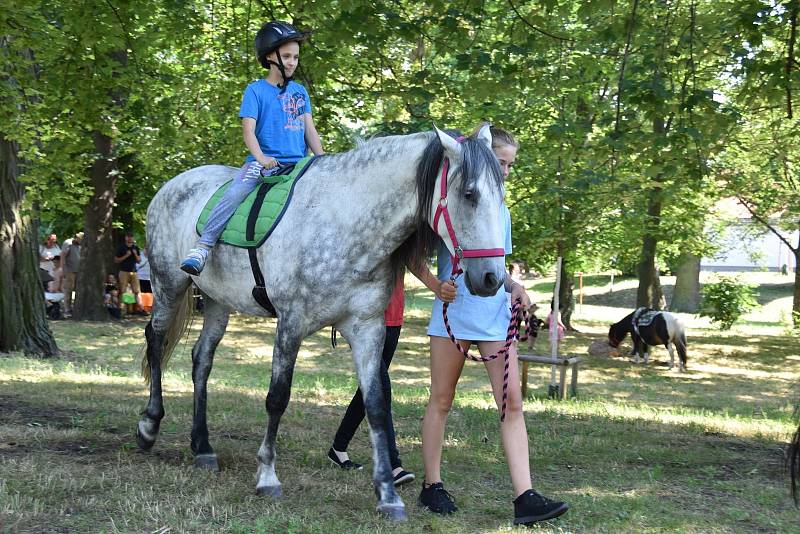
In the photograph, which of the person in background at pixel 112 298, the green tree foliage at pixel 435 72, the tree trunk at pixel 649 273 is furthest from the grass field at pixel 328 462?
the tree trunk at pixel 649 273

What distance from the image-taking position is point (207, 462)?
598 centimetres

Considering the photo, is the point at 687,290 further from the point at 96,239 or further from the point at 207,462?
the point at 207,462

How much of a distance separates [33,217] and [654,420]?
9.03 m

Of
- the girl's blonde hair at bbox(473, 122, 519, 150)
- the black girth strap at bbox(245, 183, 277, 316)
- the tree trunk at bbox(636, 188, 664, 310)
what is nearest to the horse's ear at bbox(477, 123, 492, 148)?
the girl's blonde hair at bbox(473, 122, 519, 150)

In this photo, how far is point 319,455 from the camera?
655cm

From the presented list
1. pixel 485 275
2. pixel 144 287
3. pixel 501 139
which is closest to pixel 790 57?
pixel 501 139

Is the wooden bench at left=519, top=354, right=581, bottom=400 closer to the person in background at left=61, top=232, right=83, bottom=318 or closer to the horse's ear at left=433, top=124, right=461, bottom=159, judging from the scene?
the horse's ear at left=433, top=124, right=461, bottom=159

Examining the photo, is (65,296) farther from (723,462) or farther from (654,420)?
(723,462)

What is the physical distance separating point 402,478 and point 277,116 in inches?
97.6

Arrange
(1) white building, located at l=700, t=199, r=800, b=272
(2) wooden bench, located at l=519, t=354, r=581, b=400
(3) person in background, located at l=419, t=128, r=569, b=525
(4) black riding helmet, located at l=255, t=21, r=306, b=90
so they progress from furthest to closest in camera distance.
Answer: (1) white building, located at l=700, t=199, r=800, b=272
(2) wooden bench, located at l=519, t=354, r=581, b=400
(4) black riding helmet, located at l=255, t=21, r=306, b=90
(3) person in background, located at l=419, t=128, r=569, b=525

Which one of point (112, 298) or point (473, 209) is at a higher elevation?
point (473, 209)

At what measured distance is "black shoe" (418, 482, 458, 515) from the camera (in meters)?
5.05

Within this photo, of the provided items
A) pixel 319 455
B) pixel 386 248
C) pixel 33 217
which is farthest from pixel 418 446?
pixel 33 217

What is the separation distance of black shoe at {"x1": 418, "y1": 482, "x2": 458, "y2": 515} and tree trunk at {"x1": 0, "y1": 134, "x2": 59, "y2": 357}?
9.00 metres
